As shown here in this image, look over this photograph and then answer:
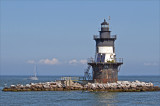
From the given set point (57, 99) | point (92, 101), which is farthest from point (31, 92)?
point (92, 101)

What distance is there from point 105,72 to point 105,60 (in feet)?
5.17

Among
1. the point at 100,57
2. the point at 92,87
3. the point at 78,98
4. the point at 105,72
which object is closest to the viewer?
the point at 78,98

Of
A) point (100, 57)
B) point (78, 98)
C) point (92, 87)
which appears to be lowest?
point (78, 98)

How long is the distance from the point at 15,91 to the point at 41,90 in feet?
11.1

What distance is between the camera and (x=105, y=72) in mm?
53188

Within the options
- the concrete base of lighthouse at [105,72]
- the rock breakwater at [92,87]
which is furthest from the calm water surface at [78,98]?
the concrete base of lighthouse at [105,72]

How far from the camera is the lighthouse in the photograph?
53156 mm

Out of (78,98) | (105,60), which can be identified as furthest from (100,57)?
(78,98)

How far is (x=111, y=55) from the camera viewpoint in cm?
5344

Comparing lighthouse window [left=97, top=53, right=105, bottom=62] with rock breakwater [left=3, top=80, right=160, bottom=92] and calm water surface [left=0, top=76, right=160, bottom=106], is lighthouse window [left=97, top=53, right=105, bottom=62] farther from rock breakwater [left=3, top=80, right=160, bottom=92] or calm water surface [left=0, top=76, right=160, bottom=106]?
calm water surface [left=0, top=76, right=160, bottom=106]

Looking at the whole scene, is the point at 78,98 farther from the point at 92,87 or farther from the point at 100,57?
the point at 100,57

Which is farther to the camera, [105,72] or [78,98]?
[105,72]

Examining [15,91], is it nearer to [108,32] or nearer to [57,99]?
[57,99]

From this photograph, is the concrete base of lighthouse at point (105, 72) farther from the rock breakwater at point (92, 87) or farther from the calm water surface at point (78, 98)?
the calm water surface at point (78, 98)
